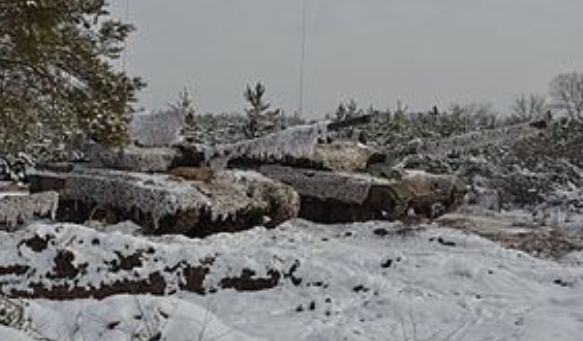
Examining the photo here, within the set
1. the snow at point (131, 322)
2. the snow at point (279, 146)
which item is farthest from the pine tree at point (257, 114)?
the snow at point (131, 322)

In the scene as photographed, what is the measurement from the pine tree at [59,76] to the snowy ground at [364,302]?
3.99ft

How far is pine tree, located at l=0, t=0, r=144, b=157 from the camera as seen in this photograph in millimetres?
8125

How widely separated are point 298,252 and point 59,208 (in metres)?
3.85

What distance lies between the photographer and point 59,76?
8820mm

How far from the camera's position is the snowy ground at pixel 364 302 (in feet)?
19.3

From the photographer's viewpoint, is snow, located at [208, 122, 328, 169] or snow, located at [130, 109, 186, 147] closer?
snow, located at [130, 109, 186, 147]

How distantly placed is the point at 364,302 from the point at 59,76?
366 centimetres

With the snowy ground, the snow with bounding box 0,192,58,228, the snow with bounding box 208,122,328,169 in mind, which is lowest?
the snowy ground

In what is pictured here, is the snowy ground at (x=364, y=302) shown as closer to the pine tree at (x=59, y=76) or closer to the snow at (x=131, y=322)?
the snow at (x=131, y=322)

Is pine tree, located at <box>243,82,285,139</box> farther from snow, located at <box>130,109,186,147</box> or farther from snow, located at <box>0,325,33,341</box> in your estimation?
snow, located at <box>0,325,33,341</box>

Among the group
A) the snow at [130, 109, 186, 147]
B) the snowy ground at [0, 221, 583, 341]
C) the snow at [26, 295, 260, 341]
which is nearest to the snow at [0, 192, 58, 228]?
the snowy ground at [0, 221, 583, 341]

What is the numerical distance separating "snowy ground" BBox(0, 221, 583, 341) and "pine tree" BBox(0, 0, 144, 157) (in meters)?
1.22

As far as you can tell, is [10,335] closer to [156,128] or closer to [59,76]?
[59,76]

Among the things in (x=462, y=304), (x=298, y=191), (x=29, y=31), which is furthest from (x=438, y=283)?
(x=298, y=191)
